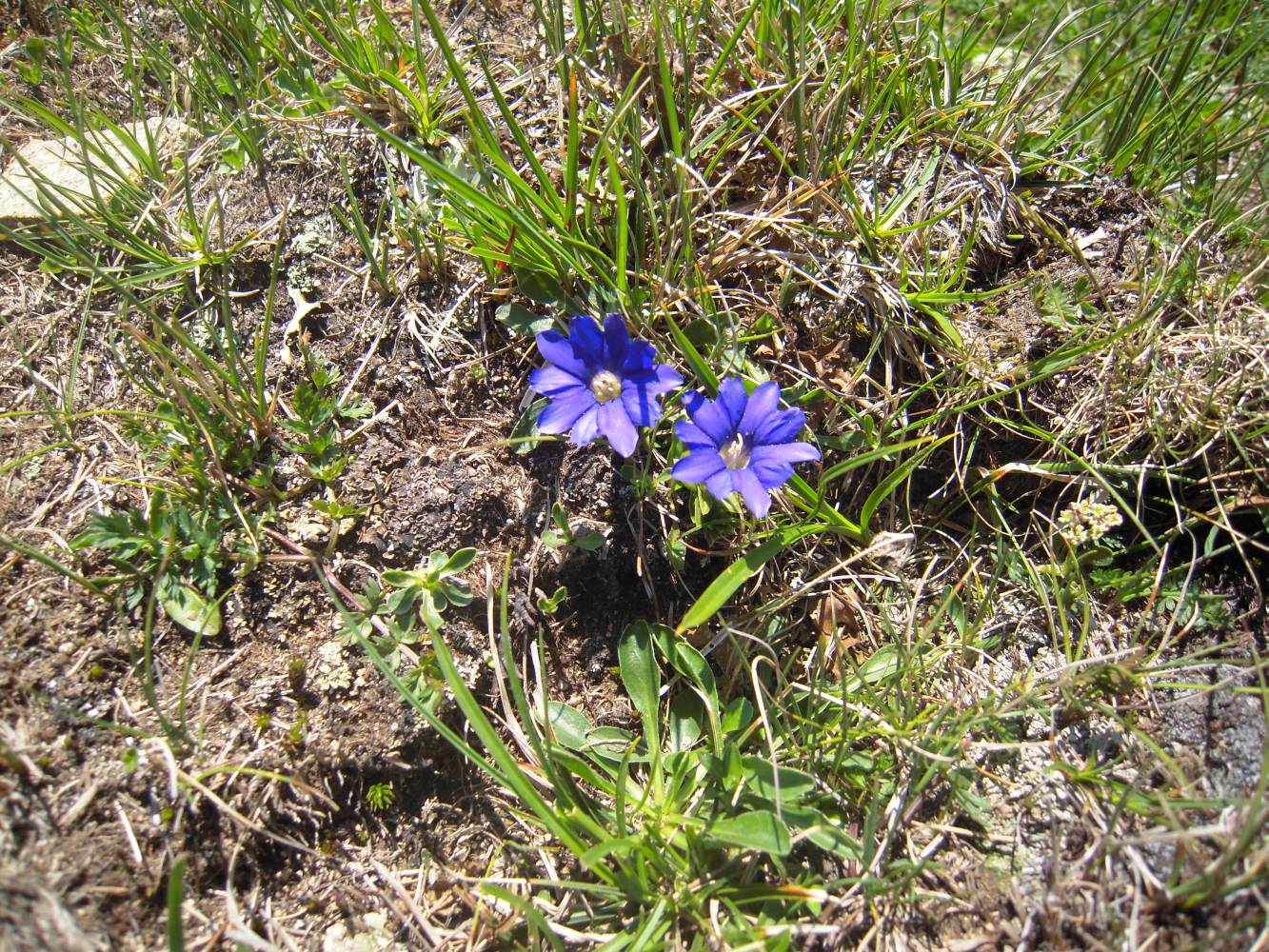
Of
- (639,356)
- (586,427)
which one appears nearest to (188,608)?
(586,427)

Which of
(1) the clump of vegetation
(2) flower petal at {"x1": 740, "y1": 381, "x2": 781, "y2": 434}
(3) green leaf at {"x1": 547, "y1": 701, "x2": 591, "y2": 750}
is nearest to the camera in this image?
(1) the clump of vegetation

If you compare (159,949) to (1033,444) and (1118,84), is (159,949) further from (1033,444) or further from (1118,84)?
(1118,84)

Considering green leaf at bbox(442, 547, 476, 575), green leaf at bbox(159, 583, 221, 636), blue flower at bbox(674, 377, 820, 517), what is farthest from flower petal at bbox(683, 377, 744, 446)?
green leaf at bbox(159, 583, 221, 636)

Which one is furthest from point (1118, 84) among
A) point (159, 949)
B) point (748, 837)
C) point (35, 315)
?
point (159, 949)

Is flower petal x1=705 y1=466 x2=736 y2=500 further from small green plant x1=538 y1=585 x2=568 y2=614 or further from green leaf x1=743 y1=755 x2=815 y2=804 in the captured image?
green leaf x1=743 y1=755 x2=815 y2=804

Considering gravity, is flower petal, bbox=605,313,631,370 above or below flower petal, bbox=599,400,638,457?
above

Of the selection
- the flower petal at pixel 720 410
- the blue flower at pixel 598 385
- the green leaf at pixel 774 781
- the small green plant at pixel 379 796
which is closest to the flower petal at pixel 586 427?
the blue flower at pixel 598 385
